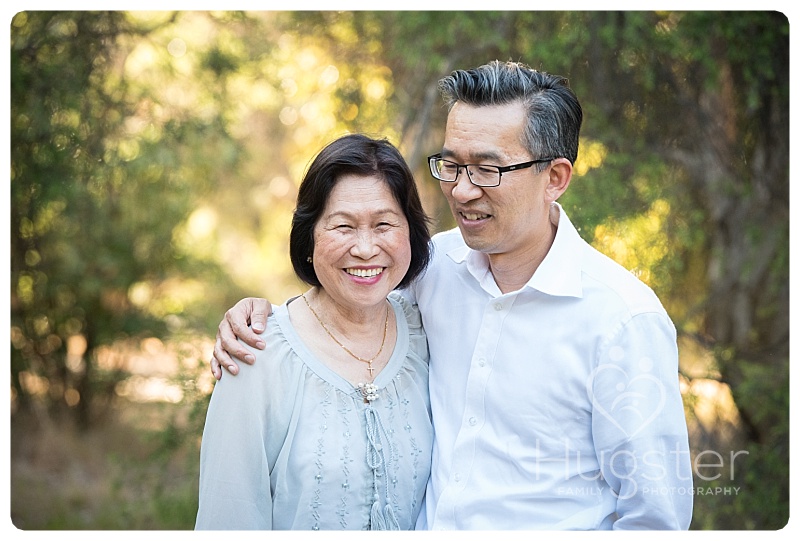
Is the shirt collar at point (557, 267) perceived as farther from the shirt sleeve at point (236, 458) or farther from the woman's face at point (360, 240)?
the shirt sleeve at point (236, 458)

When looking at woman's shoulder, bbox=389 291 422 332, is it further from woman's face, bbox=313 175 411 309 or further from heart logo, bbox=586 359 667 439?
heart logo, bbox=586 359 667 439

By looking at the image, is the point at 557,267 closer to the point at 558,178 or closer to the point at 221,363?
the point at 558,178

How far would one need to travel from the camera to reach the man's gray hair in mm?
2037

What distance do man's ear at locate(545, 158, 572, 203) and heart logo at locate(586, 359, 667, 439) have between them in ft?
1.58

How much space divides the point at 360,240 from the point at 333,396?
1.26 feet

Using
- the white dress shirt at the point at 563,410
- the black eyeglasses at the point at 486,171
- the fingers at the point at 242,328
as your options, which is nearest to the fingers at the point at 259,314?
the fingers at the point at 242,328

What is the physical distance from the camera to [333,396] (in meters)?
2.00

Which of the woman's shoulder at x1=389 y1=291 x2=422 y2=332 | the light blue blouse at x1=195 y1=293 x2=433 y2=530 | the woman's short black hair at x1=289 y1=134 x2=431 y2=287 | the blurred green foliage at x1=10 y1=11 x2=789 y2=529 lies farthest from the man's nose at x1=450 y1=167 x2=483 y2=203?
the blurred green foliage at x1=10 y1=11 x2=789 y2=529

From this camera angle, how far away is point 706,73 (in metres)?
4.10

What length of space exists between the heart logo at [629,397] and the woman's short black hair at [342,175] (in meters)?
0.61

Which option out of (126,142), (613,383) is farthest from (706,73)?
(126,142)

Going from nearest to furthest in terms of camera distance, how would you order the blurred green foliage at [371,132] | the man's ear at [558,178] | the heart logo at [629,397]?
the heart logo at [629,397] < the man's ear at [558,178] < the blurred green foliage at [371,132]

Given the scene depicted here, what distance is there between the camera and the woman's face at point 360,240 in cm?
198

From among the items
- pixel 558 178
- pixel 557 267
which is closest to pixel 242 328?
pixel 557 267
